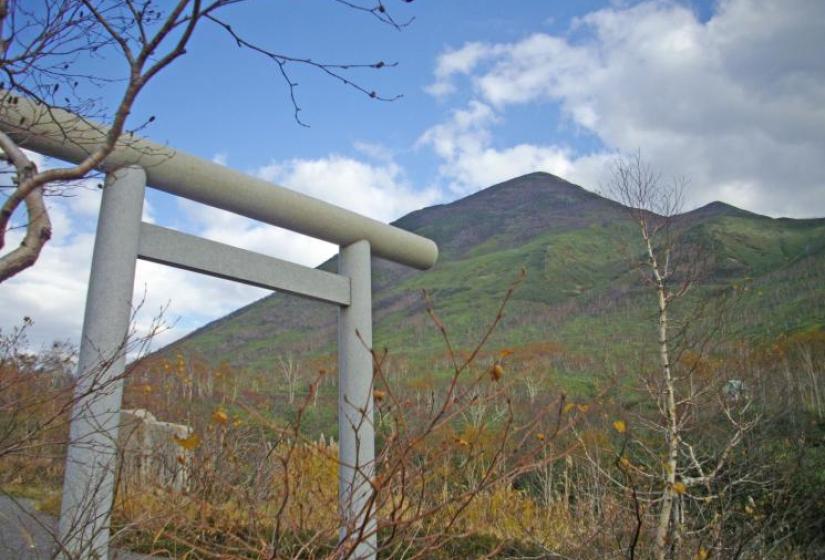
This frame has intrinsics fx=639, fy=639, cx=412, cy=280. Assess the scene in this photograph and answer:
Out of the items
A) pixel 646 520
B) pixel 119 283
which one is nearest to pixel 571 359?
pixel 646 520

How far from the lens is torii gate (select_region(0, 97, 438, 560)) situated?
2582 millimetres

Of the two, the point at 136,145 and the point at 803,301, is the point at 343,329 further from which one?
the point at 803,301

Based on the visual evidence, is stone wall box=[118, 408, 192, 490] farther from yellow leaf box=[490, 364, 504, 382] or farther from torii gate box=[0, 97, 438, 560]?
yellow leaf box=[490, 364, 504, 382]

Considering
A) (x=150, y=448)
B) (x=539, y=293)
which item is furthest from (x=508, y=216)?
(x=150, y=448)

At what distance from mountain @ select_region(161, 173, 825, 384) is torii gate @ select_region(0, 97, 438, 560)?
A: 20.4 m

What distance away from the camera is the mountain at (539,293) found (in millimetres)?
36438

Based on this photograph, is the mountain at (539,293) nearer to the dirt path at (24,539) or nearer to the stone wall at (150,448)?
the stone wall at (150,448)

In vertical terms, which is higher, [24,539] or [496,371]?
[496,371]

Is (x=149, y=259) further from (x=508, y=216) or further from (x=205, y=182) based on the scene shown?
(x=508, y=216)

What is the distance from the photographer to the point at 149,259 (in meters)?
3.08

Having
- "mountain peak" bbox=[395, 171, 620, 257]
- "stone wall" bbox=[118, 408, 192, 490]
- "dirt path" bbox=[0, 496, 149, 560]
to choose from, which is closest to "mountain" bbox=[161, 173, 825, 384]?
"mountain peak" bbox=[395, 171, 620, 257]

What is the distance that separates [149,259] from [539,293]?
53.3 m

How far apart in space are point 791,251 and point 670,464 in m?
62.0

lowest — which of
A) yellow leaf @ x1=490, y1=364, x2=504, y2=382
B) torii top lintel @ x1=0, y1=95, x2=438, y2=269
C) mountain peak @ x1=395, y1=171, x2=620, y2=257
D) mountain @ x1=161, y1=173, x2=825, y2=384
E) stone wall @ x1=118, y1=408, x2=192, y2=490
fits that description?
stone wall @ x1=118, y1=408, x2=192, y2=490
